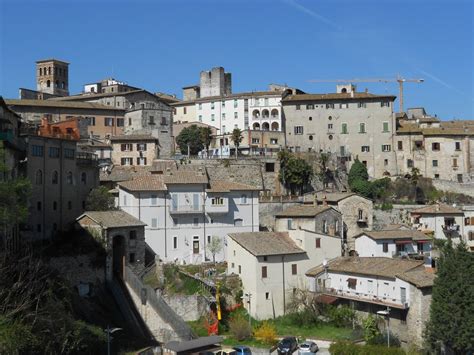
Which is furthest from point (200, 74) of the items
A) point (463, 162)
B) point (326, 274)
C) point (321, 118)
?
point (326, 274)

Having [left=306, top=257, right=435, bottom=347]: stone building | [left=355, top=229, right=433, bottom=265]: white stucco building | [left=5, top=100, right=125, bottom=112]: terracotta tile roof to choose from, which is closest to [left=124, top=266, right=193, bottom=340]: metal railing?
[left=306, top=257, right=435, bottom=347]: stone building

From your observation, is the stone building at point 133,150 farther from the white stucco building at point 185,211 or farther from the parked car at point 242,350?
the parked car at point 242,350

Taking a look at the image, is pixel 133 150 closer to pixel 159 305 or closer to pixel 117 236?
pixel 117 236

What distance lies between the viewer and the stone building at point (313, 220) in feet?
193

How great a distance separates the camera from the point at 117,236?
169ft

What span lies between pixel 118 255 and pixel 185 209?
29.2 ft

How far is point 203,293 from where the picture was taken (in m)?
50.1

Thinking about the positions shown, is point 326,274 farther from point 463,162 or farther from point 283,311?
point 463,162

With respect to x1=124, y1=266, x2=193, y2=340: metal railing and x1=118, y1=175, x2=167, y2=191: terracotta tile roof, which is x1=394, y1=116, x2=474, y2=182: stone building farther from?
x1=124, y1=266, x2=193, y2=340: metal railing

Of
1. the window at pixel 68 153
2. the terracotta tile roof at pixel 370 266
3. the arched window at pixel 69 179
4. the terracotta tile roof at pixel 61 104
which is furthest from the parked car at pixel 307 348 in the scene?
the terracotta tile roof at pixel 61 104

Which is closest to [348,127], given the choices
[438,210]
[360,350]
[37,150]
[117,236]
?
[438,210]

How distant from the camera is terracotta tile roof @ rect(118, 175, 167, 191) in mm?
57500

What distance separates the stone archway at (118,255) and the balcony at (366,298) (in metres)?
14.2

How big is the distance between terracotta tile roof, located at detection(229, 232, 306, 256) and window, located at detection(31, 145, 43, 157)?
1528 centimetres
